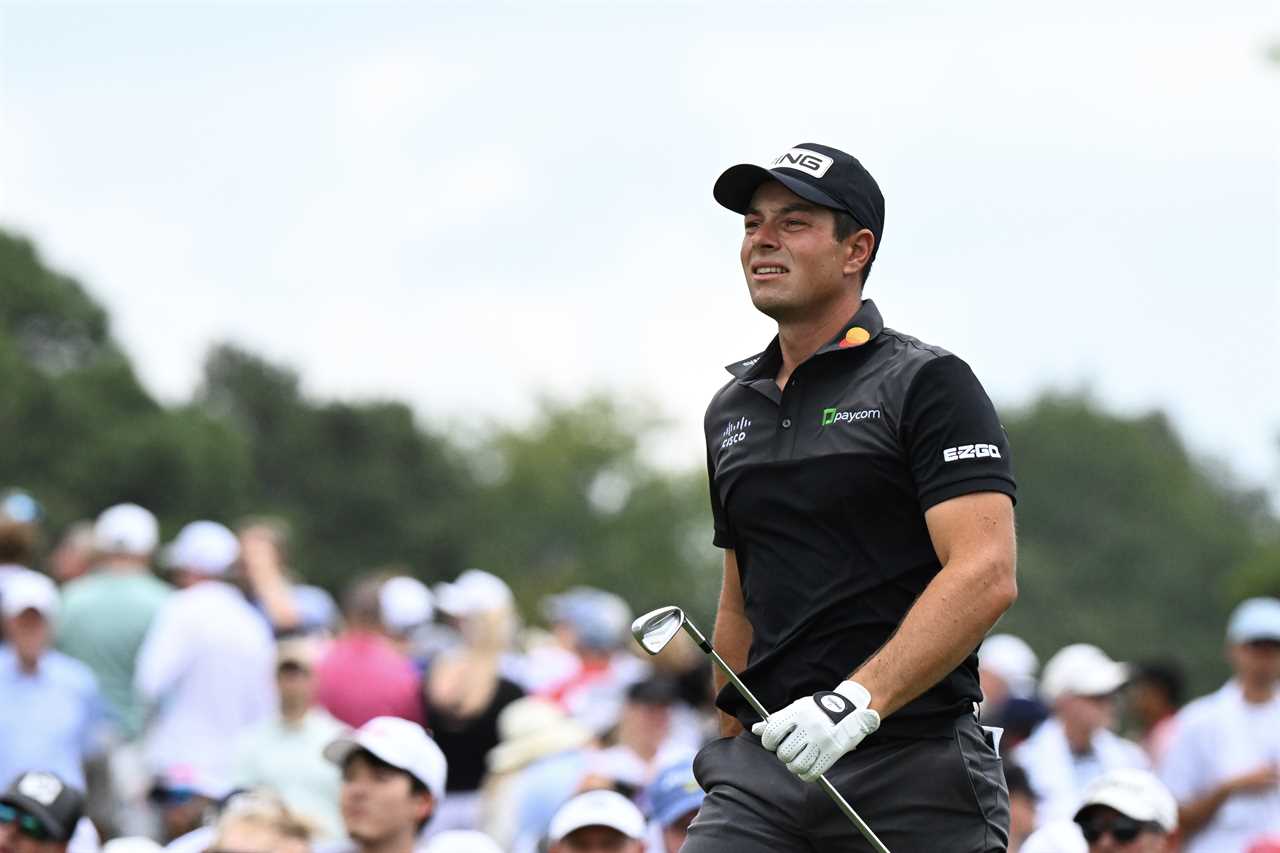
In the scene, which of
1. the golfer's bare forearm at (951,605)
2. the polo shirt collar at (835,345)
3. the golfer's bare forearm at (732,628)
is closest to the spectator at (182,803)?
the golfer's bare forearm at (732,628)

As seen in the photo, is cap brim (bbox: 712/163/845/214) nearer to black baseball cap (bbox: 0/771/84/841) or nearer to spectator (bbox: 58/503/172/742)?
black baseball cap (bbox: 0/771/84/841)

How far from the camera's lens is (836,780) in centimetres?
512

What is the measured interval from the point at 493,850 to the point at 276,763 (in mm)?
3292

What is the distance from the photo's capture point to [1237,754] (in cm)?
1120

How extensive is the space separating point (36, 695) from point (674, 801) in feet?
13.3

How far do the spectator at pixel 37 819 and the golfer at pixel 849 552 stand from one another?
3.62m

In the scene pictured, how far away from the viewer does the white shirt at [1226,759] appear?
36.2ft

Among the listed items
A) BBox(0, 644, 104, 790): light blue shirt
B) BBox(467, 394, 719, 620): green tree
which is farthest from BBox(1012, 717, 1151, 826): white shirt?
BBox(467, 394, 719, 620): green tree

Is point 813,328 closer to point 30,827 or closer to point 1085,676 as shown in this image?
point 30,827

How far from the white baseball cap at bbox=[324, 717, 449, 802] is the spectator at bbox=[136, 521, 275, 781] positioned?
362 cm

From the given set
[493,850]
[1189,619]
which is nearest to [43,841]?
[493,850]

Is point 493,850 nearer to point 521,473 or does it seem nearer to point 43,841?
point 43,841

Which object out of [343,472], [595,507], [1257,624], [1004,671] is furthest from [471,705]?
[595,507]

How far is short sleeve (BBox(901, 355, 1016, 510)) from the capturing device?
16.5ft
